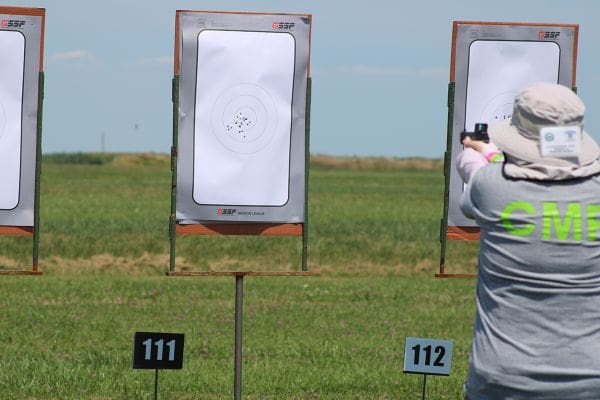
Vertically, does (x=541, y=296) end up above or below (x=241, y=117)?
below

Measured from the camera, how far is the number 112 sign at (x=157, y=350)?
23.4ft

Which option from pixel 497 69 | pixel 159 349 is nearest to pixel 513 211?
pixel 159 349

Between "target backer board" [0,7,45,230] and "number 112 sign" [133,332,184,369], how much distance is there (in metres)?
1.60

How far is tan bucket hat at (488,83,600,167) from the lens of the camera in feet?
12.3

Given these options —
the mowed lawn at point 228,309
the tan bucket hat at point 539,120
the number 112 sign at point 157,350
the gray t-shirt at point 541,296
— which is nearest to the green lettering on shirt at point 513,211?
the gray t-shirt at point 541,296

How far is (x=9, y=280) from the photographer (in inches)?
793

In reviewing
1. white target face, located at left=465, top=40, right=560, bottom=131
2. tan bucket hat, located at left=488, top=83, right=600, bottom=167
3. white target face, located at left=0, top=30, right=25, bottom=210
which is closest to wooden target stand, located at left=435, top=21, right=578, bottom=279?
white target face, located at left=465, top=40, right=560, bottom=131

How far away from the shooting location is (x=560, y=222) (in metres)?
3.76

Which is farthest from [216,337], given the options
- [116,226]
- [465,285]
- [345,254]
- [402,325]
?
[116,226]

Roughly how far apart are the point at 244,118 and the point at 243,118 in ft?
0.04

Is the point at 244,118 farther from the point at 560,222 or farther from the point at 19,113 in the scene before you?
the point at 560,222

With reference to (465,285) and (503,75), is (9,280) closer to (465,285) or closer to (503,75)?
(465,285)

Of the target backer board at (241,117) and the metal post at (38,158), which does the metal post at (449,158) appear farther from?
the metal post at (38,158)

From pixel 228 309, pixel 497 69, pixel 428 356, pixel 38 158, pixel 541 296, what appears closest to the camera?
pixel 541 296
